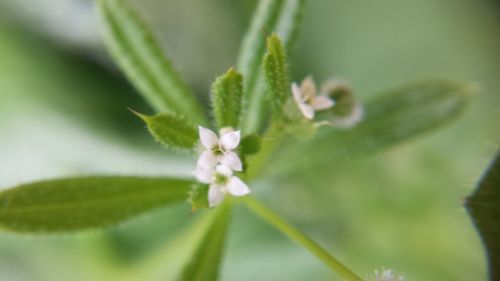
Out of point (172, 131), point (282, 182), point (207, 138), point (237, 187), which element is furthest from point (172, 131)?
point (282, 182)

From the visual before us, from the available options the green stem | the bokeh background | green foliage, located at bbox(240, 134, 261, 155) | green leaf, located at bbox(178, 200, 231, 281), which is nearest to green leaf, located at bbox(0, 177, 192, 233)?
green leaf, located at bbox(178, 200, 231, 281)

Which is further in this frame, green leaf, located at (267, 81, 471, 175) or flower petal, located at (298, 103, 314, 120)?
green leaf, located at (267, 81, 471, 175)

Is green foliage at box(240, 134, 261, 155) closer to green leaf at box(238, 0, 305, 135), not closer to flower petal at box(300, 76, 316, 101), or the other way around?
flower petal at box(300, 76, 316, 101)

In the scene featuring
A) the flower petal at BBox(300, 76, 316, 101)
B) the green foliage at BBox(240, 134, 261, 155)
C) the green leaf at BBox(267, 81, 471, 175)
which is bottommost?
the green foliage at BBox(240, 134, 261, 155)

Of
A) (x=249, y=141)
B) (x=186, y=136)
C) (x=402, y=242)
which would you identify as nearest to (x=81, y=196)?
(x=186, y=136)

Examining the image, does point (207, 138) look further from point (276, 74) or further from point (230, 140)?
point (276, 74)

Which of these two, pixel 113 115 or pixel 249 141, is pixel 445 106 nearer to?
pixel 249 141
